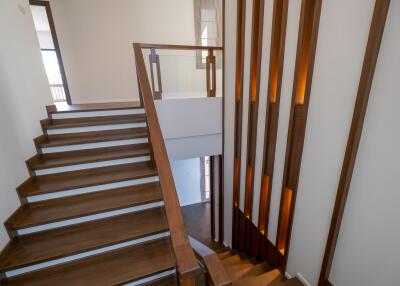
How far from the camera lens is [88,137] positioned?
2.75m

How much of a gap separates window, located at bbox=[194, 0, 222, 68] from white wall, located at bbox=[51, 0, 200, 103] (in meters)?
0.17

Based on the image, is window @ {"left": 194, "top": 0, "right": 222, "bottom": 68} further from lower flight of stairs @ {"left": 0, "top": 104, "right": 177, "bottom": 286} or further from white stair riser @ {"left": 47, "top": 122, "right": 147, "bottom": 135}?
lower flight of stairs @ {"left": 0, "top": 104, "right": 177, "bottom": 286}

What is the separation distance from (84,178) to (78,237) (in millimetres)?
685

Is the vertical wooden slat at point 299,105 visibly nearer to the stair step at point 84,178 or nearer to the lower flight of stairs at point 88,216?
the lower flight of stairs at point 88,216

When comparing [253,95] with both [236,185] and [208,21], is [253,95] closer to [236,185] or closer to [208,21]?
[236,185]

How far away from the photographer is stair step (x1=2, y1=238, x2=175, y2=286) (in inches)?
65.6

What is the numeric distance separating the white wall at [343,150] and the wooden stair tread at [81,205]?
63.1 inches

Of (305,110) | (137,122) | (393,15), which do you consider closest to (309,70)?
(305,110)

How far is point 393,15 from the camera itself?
115cm

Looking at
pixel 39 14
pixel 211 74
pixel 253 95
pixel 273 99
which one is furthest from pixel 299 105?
pixel 39 14

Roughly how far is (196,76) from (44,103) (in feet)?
7.49

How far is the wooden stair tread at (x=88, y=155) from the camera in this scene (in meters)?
2.36

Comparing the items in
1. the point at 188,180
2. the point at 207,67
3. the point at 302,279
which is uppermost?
the point at 207,67

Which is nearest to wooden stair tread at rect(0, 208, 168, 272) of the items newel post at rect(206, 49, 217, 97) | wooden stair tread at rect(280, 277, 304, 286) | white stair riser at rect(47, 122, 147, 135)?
white stair riser at rect(47, 122, 147, 135)
